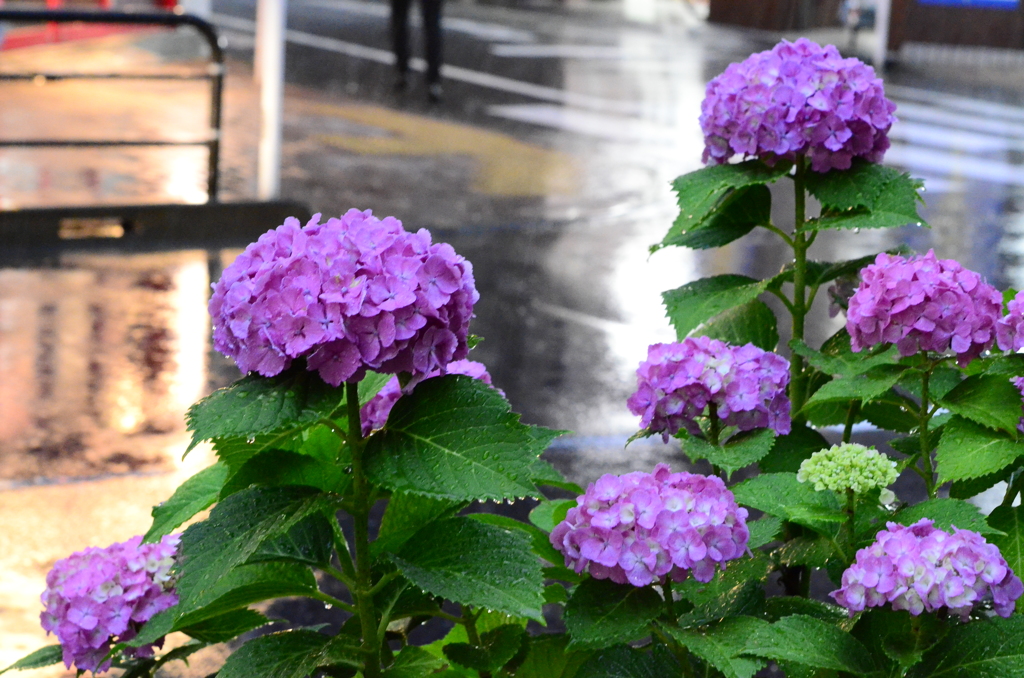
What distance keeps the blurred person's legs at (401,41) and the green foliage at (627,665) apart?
13036 millimetres

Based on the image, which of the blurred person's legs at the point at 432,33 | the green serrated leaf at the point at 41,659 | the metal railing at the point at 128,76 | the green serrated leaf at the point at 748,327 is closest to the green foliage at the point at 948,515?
the green serrated leaf at the point at 748,327

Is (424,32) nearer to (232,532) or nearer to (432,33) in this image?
(432,33)

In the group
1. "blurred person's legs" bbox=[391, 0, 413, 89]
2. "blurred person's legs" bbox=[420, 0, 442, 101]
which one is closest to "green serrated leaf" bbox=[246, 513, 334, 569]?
"blurred person's legs" bbox=[420, 0, 442, 101]

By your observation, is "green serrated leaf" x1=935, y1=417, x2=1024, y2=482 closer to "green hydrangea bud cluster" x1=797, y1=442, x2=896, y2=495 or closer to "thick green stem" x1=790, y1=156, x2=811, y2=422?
"green hydrangea bud cluster" x1=797, y1=442, x2=896, y2=495

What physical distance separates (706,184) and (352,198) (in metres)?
7.52

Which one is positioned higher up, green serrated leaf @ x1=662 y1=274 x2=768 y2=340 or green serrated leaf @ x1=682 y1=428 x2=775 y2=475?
green serrated leaf @ x1=662 y1=274 x2=768 y2=340

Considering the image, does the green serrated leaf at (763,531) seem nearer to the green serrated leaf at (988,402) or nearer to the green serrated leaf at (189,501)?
the green serrated leaf at (988,402)

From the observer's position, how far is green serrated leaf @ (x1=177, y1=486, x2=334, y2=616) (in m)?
1.59

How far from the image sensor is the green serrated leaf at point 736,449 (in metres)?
2.07

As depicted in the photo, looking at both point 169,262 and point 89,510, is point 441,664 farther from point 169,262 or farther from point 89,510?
point 169,262

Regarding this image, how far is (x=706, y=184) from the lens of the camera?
2.36 meters

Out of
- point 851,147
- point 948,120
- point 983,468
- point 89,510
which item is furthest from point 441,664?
point 948,120

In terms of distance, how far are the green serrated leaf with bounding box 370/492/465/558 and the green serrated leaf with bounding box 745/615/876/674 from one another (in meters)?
0.43

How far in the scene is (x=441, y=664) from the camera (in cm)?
188
